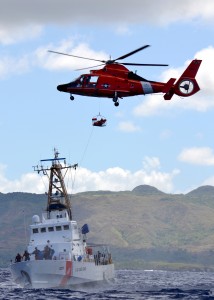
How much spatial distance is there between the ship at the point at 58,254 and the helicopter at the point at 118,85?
1937cm

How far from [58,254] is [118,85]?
75.6ft

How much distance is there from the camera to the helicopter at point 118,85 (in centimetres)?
7700

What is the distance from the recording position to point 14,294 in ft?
Result: 256

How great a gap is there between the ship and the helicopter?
1937 cm

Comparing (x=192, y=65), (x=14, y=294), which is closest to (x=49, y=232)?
(x=14, y=294)

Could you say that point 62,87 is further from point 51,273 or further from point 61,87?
point 51,273

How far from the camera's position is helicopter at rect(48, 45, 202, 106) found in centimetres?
7700

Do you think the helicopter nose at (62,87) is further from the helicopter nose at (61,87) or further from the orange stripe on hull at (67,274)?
the orange stripe on hull at (67,274)

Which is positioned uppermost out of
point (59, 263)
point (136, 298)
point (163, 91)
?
point (163, 91)

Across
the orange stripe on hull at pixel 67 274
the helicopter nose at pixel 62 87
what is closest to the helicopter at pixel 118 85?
the helicopter nose at pixel 62 87

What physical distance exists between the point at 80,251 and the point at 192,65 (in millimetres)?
26437

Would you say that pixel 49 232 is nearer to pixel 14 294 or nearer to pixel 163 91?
pixel 14 294

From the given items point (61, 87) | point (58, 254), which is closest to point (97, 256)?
point (58, 254)

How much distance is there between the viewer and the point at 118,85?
77.2 metres
